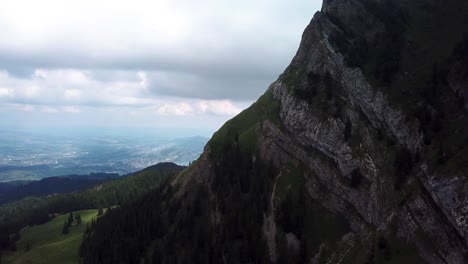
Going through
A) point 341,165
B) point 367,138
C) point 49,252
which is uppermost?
point 367,138

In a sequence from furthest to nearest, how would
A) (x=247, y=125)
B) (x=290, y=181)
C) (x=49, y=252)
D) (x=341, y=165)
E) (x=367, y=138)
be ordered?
(x=247, y=125)
(x=49, y=252)
(x=290, y=181)
(x=341, y=165)
(x=367, y=138)

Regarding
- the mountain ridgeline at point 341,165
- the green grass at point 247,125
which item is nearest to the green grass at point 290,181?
the mountain ridgeline at point 341,165

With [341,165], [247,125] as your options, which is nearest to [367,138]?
[341,165]

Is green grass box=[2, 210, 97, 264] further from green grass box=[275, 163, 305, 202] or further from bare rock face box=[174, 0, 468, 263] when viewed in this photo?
green grass box=[275, 163, 305, 202]

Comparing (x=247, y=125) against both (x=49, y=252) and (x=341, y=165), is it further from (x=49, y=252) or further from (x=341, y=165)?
(x=49, y=252)

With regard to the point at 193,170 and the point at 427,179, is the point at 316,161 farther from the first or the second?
the point at 193,170

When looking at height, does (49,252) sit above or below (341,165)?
below

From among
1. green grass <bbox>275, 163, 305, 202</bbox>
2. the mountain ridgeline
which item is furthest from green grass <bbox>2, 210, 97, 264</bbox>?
green grass <bbox>275, 163, 305, 202</bbox>

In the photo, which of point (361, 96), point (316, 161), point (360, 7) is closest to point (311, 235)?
point (316, 161)
